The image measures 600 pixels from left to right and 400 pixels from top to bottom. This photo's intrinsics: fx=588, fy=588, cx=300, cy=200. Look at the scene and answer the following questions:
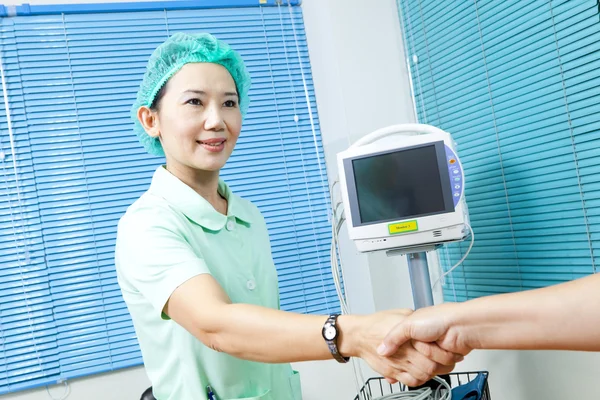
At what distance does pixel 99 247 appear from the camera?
8.31ft

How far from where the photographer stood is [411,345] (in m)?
1.25

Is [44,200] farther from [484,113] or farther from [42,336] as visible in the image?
[484,113]

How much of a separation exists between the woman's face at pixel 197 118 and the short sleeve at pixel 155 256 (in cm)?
18

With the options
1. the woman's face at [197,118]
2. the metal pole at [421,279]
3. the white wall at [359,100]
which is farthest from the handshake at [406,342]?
the white wall at [359,100]

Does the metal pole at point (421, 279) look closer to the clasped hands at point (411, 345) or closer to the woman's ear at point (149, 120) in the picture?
the clasped hands at point (411, 345)

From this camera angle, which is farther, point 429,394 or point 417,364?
point 429,394

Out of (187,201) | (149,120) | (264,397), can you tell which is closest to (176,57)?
(149,120)

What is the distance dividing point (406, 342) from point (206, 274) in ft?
1.45

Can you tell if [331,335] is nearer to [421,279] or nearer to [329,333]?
[329,333]

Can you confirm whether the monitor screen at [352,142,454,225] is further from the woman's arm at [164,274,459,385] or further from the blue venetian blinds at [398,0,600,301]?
the woman's arm at [164,274,459,385]

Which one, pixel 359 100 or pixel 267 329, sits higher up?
pixel 359 100

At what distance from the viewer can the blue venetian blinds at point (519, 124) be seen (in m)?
1.91

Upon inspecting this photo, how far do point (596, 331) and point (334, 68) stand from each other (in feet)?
6.28

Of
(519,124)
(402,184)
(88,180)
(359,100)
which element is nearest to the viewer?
(402,184)
